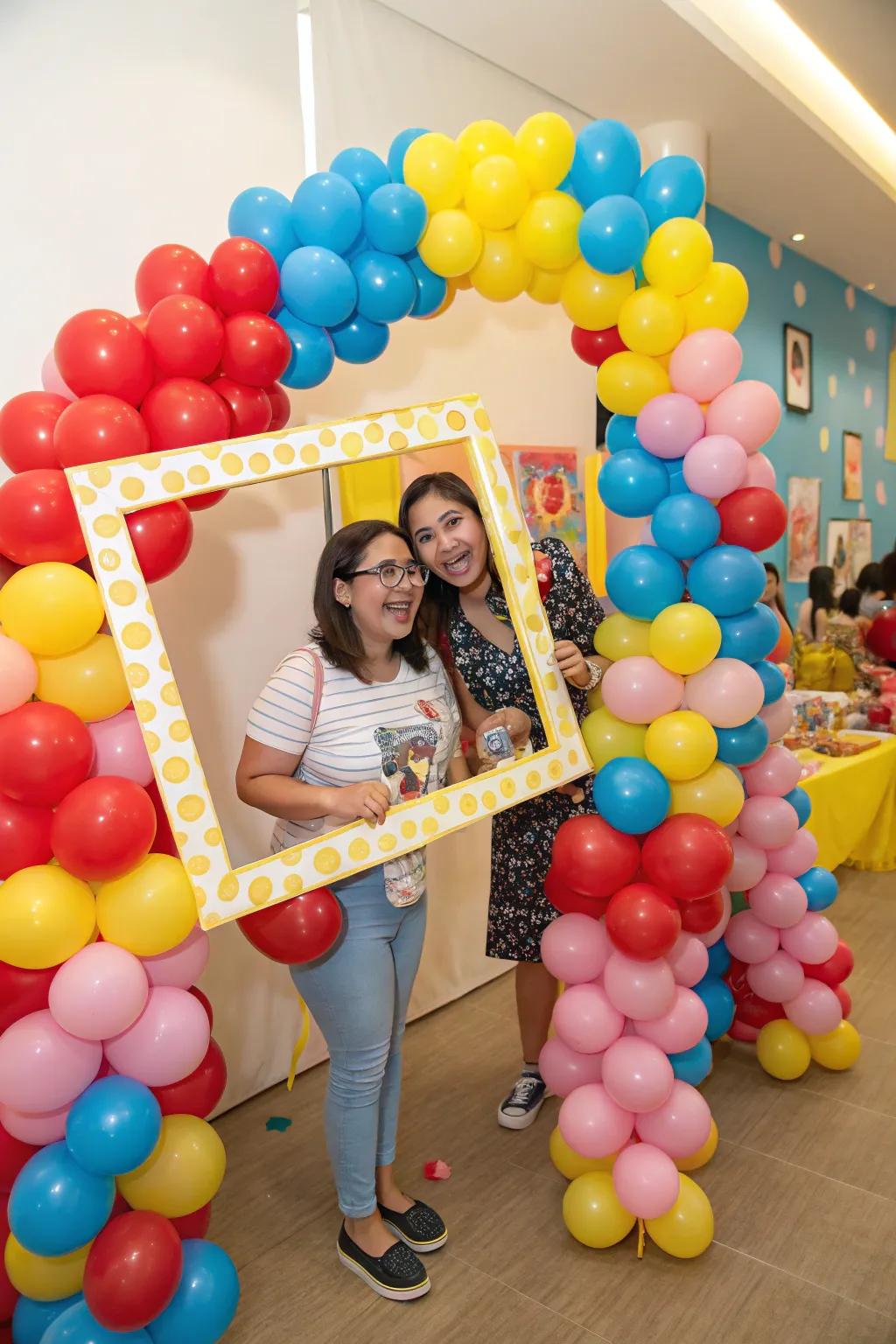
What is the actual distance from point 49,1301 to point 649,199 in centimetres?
213

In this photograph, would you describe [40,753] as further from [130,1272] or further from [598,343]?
[598,343]

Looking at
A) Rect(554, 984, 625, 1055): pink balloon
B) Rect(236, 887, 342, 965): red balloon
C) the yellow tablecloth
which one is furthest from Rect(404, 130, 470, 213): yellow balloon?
the yellow tablecloth

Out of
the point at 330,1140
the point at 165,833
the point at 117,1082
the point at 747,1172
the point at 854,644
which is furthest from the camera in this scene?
the point at 854,644

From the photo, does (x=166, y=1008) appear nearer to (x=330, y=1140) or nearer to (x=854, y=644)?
(x=330, y=1140)

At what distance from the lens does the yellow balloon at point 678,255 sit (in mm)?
1771

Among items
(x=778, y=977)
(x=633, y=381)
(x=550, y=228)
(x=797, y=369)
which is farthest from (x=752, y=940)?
(x=797, y=369)

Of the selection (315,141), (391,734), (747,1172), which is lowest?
(747,1172)

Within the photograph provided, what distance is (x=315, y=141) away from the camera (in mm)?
2398

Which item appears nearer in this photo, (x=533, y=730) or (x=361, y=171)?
(x=361, y=171)

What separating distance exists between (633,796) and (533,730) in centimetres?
22

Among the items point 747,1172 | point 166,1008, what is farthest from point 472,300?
point 747,1172

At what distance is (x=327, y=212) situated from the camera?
1.65 m

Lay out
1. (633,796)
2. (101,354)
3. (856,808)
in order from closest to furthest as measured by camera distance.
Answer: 1. (101,354)
2. (633,796)
3. (856,808)

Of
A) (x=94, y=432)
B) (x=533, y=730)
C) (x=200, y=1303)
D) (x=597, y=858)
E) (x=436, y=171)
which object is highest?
(x=436, y=171)
